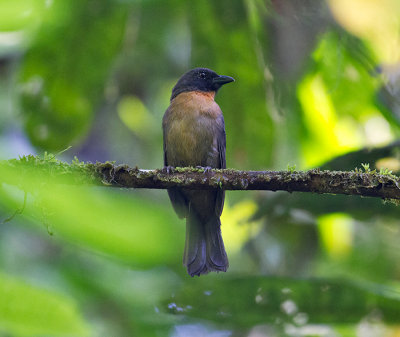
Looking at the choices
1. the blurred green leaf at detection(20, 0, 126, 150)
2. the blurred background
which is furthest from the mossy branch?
the blurred green leaf at detection(20, 0, 126, 150)

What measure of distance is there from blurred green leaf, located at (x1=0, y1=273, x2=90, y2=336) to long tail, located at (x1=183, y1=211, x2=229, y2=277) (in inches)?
98.3

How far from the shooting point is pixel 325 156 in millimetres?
3432

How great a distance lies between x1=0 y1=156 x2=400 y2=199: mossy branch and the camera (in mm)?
2088

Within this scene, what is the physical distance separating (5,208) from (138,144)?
4.78 metres

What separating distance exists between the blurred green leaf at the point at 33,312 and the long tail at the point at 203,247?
2497 mm

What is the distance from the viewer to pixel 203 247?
12.6 feet

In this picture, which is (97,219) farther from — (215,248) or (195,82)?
(195,82)

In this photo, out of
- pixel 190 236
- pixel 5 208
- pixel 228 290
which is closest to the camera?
pixel 5 208

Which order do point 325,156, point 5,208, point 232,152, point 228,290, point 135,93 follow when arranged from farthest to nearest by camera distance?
point 135,93
point 325,156
point 232,152
point 228,290
point 5,208

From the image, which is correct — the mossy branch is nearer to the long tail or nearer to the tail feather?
the long tail

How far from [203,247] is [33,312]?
9.54ft

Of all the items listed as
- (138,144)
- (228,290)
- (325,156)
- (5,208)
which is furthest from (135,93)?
(5,208)

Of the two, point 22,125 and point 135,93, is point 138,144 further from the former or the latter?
point 22,125

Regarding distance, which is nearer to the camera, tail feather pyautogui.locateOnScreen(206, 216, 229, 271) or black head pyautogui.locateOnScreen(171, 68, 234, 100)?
tail feather pyautogui.locateOnScreen(206, 216, 229, 271)
